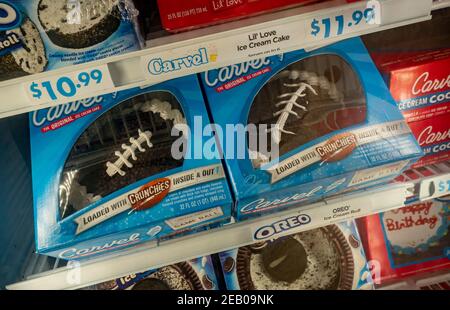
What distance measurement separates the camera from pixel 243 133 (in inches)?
38.3

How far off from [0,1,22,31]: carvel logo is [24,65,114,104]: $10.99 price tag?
0.12m

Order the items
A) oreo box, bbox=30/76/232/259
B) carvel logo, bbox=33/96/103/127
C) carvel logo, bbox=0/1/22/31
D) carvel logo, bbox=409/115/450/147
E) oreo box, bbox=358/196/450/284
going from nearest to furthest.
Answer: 1. carvel logo, bbox=0/1/22/31
2. oreo box, bbox=30/76/232/259
3. carvel logo, bbox=33/96/103/127
4. carvel logo, bbox=409/115/450/147
5. oreo box, bbox=358/196/450/284

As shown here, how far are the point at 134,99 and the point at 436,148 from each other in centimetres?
93

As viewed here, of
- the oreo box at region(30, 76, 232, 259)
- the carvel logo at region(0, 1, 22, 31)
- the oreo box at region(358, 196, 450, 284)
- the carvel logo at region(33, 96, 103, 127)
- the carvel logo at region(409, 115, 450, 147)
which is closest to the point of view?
the carvel logo at region(0, 1, 22, 31)

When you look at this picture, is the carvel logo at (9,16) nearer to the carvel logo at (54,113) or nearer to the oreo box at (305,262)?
the carvel logo at (54,113)

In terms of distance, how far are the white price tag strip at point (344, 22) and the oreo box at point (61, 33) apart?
1.30ft

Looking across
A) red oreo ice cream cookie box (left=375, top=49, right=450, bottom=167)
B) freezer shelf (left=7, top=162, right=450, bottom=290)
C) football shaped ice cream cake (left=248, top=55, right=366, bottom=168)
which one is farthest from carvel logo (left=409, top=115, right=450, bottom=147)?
football shaped ice cream cake (left=248, top=55, right=366, bottom=168)

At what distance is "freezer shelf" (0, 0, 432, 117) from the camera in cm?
80

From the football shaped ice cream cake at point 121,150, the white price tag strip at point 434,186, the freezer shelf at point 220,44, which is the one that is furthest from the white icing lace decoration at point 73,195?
the white price tag strip at point 434,186

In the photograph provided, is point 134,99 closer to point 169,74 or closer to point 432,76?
point 169,74

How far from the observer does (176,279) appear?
3.96 feet

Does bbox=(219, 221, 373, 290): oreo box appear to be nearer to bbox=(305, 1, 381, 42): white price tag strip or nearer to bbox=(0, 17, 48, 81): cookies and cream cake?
bbox=(305, 1, 381, 42): white price tag strip

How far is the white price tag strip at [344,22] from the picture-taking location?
32.8 inches

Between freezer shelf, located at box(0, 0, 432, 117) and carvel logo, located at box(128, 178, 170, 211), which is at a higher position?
freezer shelf, located at box(0, 0, 432, 117)
